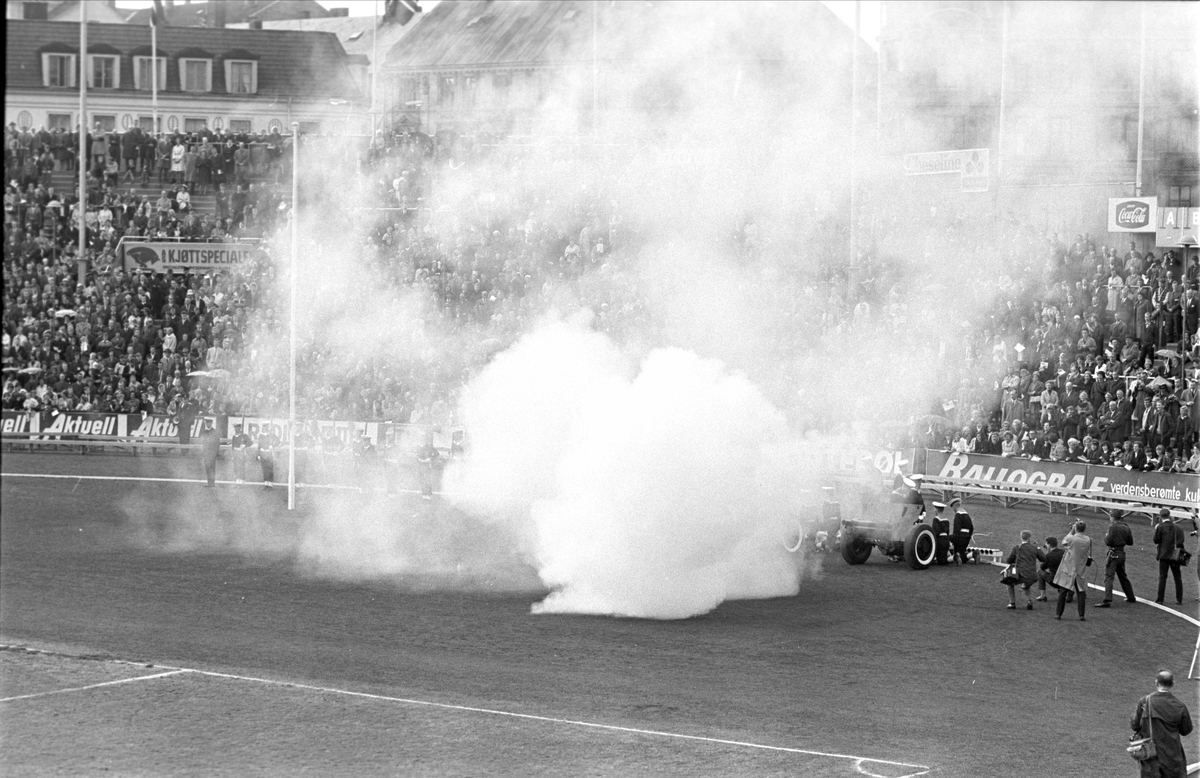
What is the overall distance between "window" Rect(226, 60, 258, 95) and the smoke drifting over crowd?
36.5 metres

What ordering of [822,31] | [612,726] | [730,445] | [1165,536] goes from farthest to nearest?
[1165,536], [730,445], [612,726], [822,31]

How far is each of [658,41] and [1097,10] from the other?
361 inches

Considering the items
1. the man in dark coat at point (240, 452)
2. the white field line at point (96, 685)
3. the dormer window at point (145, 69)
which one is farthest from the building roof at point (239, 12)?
the white field line at point (96, 685)

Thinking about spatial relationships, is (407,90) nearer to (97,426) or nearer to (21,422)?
(97,426)

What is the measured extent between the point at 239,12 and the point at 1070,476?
2619 inches

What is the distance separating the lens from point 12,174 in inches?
1836

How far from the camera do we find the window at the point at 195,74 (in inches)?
2580

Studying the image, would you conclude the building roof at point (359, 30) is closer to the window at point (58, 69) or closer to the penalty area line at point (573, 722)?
the penalty area line at point (573, 722)

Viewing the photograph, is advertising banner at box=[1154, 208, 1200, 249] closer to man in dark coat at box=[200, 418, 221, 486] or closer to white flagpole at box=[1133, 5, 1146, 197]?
white flagpole at box=[1133, 5, 1146, 197]

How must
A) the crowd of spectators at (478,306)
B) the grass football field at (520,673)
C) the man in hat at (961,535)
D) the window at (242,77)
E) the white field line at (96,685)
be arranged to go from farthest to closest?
the window at (242,77) < the man in hat at (961,535) < the crowd of spectators at (478,306) < the white field line at (96,685) < the grass football field at (520,673)

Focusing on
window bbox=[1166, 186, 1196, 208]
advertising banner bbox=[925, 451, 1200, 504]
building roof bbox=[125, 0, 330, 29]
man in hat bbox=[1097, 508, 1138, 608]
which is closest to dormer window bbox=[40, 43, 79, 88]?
building roof bbox=[125, 0, 330, 29]

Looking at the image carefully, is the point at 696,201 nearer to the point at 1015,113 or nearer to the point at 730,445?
the point at 730,445

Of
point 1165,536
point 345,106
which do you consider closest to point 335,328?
point 345,106

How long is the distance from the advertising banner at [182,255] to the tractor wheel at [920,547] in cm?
1857
